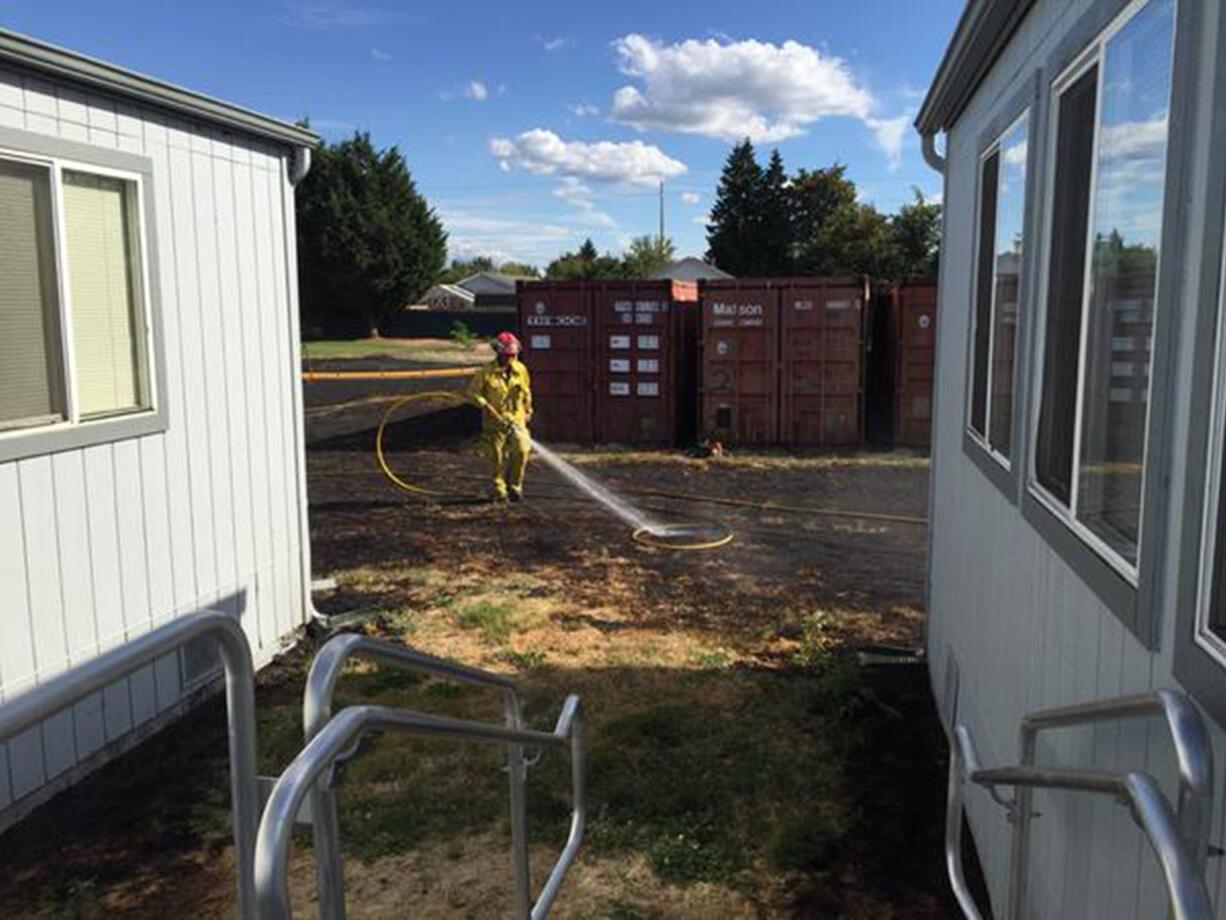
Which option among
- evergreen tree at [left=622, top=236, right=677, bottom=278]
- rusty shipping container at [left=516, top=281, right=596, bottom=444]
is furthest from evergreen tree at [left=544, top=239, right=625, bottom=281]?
rusty shipping container at [left=516, top=281, right=596, bottom=444]

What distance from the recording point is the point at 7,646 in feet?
13.9

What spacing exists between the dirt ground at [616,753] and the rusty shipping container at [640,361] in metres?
5.37

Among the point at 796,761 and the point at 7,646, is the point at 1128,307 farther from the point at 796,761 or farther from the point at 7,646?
the point at 7,646

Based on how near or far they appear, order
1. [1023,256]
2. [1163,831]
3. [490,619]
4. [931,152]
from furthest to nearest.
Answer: [490,619], [931,152], [1023,256], [1163,831]

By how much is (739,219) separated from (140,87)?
5655 centimetres

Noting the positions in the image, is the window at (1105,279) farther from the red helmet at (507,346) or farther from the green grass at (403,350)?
the green grass at (403,350)

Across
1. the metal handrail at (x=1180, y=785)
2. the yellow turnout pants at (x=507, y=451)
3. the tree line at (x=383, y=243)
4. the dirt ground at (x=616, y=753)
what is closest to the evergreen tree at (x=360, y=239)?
the tree line at (x=383, y=243)

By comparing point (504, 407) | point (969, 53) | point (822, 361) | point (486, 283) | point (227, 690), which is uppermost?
point (486, 283)

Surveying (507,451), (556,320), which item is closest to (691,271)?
(556,320)

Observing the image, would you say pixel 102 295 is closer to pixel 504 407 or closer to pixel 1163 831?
pixel 1163 831

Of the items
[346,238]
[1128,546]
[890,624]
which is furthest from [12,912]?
[346,238]

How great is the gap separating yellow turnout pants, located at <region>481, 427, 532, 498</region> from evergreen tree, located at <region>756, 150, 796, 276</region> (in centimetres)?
4552

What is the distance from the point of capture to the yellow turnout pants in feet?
36.5

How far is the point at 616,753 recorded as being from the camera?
493 cm
